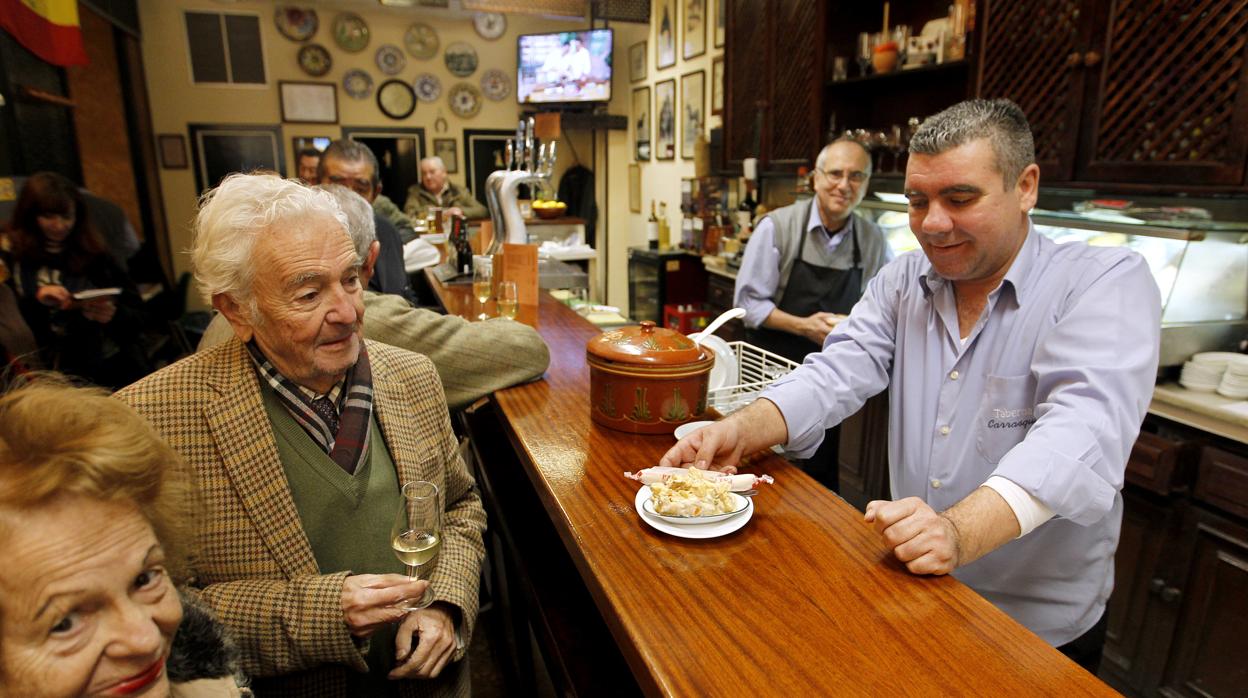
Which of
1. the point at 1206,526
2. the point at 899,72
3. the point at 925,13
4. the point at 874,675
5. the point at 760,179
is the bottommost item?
the point at 1206,526

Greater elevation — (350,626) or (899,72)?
(899,72)

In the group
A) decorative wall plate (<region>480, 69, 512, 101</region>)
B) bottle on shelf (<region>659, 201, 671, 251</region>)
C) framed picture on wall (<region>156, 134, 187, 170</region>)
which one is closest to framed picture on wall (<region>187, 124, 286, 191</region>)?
framed picture on wall (<region>156, 134, 187, 170</region>)

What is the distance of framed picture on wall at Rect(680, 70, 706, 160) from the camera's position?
6.59 meters

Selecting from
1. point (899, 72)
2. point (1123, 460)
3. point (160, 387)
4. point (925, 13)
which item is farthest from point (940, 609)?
point (925, 13)

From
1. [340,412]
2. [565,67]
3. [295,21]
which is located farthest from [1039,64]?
[295,21]

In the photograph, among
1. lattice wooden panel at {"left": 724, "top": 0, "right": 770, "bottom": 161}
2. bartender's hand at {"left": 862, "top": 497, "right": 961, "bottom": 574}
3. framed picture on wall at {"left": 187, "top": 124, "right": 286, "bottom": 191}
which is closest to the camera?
bartender's hand at {"left": 862, "top": 497, "right": 961, "bottom": 574}

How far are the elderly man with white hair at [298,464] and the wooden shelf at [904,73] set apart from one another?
10.9 feet

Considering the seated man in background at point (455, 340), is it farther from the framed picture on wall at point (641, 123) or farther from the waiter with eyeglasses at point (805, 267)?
the framed picture on wall at point (641, 123)

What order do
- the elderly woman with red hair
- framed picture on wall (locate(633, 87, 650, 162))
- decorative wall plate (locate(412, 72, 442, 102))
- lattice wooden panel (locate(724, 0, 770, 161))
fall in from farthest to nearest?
1. decorative wall plate (locate(412, 72, 442, 102))
2. framed picture on wall (locate(633, 87, 650, 162))
3. lattice wooden panel (locate(724, 0, 770, 161))
4. the elderly woman with red hair

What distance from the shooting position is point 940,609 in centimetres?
103

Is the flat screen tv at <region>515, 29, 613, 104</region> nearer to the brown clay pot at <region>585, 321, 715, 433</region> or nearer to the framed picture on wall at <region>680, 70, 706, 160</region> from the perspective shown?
the framed picture on wall at <region>680, 70, 706, 160</region>

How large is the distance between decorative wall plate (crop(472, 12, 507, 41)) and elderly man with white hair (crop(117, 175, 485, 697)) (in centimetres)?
822

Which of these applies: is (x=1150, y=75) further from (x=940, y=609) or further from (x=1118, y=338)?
(x=940, y=609)

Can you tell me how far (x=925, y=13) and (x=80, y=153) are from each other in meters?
6.61
